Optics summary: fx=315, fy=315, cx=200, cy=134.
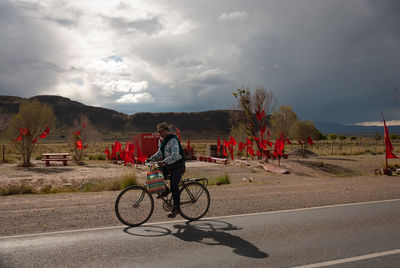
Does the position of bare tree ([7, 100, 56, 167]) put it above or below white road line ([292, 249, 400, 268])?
above

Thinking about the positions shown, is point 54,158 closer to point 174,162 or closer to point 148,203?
point 148,203

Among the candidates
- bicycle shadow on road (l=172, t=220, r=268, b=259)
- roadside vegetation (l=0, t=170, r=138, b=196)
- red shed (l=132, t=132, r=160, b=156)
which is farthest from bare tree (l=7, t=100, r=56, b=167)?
bicycle shadow on road (l=172, t=220, r=268, b=259)

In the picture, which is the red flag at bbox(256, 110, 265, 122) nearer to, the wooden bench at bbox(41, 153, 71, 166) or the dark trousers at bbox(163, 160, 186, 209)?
the wooden bench at bbox(41, 153, 71, 166)

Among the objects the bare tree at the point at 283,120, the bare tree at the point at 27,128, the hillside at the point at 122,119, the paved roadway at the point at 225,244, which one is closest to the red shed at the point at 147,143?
the bare tree at the point at 27,128

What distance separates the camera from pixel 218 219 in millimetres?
6781

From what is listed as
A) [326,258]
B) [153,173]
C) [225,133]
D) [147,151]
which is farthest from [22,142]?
[225,133]

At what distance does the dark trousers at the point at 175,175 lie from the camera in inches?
245

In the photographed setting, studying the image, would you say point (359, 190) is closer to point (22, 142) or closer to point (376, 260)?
point (376, 260)

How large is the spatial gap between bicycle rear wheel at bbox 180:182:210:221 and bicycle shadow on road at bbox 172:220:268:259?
0.19m

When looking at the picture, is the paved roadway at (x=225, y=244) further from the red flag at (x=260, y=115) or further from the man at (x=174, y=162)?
the red flag at (x=260, y=115)

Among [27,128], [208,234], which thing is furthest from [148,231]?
[27,128]

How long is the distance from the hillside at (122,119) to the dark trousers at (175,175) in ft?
379

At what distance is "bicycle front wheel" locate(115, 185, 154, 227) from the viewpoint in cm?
598

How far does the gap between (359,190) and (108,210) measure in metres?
8.35
